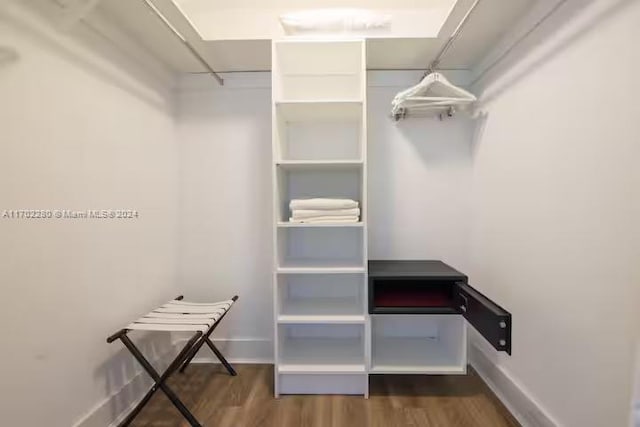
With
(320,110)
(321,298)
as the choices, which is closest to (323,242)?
(321,298)

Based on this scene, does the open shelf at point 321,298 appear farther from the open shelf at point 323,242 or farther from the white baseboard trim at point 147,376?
the white baseboard trim at point 147,376

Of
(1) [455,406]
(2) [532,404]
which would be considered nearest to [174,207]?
(1) [455,406]

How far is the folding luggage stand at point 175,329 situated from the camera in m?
1.47

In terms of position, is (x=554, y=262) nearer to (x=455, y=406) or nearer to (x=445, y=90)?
(x=455, y=406)

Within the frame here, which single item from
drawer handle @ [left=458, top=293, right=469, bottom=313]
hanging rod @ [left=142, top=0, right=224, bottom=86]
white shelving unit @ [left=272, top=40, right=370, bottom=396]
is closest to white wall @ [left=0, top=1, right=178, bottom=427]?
hanging rod @ [left=142, top=0, right=224, bottom=86]

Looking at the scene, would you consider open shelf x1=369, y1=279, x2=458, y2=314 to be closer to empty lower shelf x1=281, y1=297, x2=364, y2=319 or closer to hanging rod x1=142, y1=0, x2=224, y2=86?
empty lower shelf x1=281, y1=297, x2=364, y2=319

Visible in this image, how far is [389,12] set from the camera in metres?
1.81

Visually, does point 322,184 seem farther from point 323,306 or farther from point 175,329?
point 175,329

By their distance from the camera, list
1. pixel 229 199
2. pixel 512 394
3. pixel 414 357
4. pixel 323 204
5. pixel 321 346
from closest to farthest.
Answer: pixel 512 394 < pixel 323 204 < pixel 414 357 < pixel 321 346 < pixel 229 199

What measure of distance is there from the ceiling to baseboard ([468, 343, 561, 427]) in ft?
5.88

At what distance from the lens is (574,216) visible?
125 cm

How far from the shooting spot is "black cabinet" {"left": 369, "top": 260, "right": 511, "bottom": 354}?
1549 millimetres

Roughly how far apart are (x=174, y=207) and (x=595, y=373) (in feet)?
7.41

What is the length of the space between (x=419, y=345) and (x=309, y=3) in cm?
216
